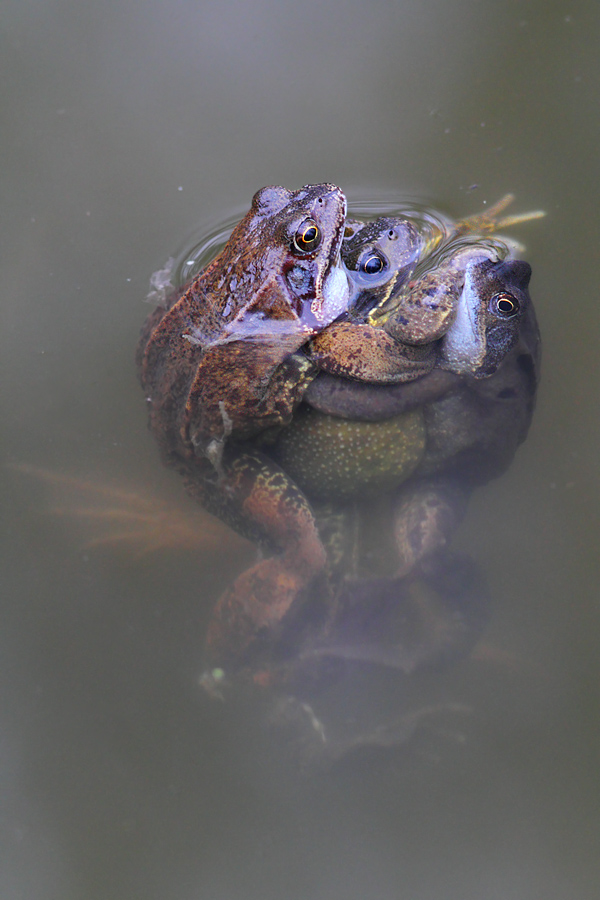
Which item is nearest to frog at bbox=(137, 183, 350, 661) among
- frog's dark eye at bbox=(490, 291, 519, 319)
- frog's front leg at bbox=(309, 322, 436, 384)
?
frog's front leg at bbox=(309, 322, 436, 384)

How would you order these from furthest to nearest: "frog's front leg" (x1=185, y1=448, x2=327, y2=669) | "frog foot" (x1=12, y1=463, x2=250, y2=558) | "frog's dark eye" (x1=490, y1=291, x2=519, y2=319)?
1. "frog foot" (x1=12, y1=463, x2=250, y2=558)
2. "frog's front leg" (x1=185, y1=448, x2=327, y2=669)
3. "frog's dark eye" (x1=490, y1=291, x2=519, y2=319)

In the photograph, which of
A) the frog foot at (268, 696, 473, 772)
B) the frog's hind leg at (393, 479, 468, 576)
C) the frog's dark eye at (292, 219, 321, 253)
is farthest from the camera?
the frog's hind leg at (393, 479, 468, 576)

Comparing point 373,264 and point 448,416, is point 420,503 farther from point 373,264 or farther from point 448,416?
point 373,264

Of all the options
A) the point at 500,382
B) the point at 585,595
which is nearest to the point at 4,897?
the point at 585,595

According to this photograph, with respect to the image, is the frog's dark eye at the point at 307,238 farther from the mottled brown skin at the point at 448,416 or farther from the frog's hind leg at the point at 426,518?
the frog's hind leg at the point at 426,518

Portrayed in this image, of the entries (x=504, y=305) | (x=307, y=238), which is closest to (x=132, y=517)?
(x=307, y=238)

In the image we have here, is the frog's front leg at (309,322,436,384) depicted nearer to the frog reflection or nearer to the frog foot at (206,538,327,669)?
the frog reflection
